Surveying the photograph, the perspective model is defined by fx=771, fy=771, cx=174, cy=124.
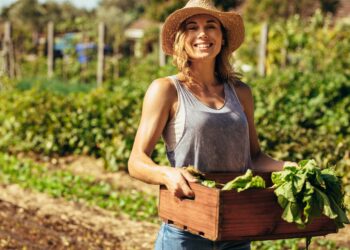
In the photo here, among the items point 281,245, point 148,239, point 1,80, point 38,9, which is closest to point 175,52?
point 281,245

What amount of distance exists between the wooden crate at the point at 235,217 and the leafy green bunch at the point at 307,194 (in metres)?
0.05

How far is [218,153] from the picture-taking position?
2.94 meters

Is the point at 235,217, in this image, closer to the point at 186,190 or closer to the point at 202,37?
the point at 186,190

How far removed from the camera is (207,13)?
9.95 ft

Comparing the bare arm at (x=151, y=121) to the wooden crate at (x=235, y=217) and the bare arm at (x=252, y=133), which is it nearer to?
the wooden crate at (x=235, y=217)

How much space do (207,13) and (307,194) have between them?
2.84ft

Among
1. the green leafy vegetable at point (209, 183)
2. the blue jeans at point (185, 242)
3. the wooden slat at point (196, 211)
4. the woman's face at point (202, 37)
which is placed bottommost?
the blue jeans at point (185, 242)

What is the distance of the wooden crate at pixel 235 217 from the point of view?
253 centimetres

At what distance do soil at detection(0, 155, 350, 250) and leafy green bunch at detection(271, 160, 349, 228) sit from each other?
3.75 metres

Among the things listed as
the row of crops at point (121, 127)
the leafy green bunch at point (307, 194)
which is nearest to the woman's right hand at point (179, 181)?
the leafy green bunch at point (307, 194)

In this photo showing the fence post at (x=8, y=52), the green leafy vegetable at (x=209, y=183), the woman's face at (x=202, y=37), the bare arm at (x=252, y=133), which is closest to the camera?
the green leafy vegetable at (x=209, y=183)

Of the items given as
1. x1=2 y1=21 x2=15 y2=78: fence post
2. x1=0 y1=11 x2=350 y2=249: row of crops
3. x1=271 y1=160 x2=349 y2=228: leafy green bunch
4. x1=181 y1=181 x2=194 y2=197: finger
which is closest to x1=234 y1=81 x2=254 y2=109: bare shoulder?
x1=271 y1=160 x2=349 y2=228: leafy green bunch

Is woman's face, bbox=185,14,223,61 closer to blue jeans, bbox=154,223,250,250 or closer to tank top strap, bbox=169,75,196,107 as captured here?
tank top strap, bbox=169,75,196,107

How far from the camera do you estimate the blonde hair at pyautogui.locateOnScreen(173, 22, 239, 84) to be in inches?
119
